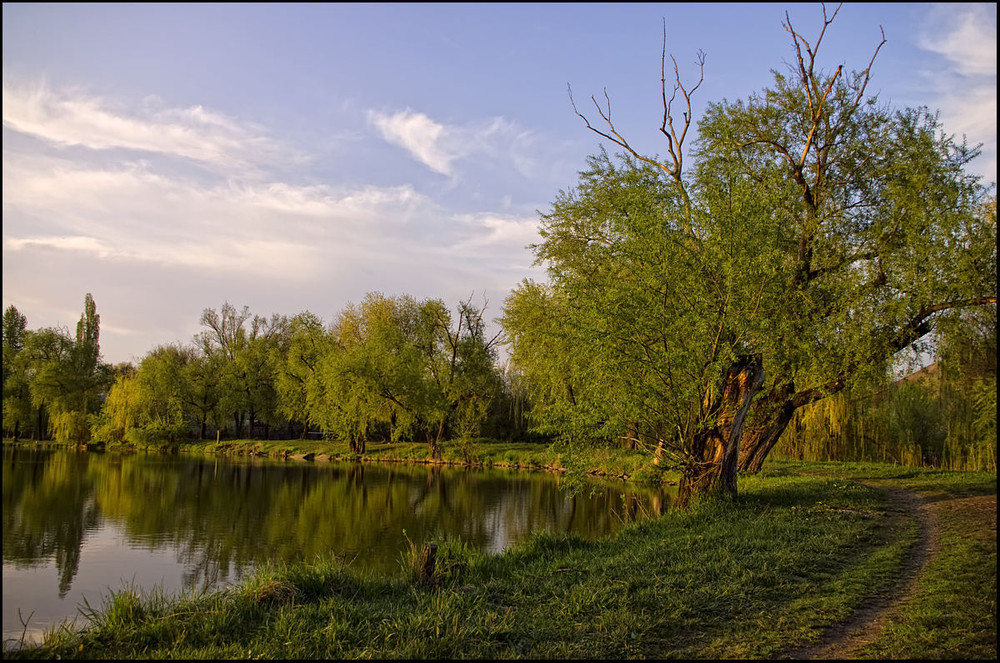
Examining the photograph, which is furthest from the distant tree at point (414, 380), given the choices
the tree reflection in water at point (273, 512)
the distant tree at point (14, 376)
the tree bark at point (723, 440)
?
the tree bark at point (723, 440)

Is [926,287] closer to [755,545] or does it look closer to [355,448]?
[755,545]

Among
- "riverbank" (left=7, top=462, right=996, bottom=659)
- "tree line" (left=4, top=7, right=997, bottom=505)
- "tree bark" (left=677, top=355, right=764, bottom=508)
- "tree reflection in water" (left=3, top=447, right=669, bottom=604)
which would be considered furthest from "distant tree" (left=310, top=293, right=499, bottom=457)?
"riverbank" (left=7, top=462, right=996, bottom=659)

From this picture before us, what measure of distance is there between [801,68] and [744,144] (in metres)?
2.01

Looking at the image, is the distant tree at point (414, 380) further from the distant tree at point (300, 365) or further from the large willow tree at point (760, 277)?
the large willow tree at point (760, 277)

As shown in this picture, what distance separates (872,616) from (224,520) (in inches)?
561

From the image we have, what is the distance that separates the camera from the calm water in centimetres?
1041

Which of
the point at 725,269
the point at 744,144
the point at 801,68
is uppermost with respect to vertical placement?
the point at 801,68

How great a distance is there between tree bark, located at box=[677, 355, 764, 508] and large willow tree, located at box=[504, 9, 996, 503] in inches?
1.5

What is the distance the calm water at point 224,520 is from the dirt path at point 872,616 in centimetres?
522

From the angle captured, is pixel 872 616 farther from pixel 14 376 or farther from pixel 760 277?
pixel 14 376

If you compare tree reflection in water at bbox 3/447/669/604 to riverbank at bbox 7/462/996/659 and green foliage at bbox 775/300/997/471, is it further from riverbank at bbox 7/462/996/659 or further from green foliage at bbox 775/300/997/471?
green foliage at bbox 775/300/997/471

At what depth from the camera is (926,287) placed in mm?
12945

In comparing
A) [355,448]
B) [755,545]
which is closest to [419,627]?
[755,545]

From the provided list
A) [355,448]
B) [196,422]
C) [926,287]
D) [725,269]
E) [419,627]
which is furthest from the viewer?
[196,422]
